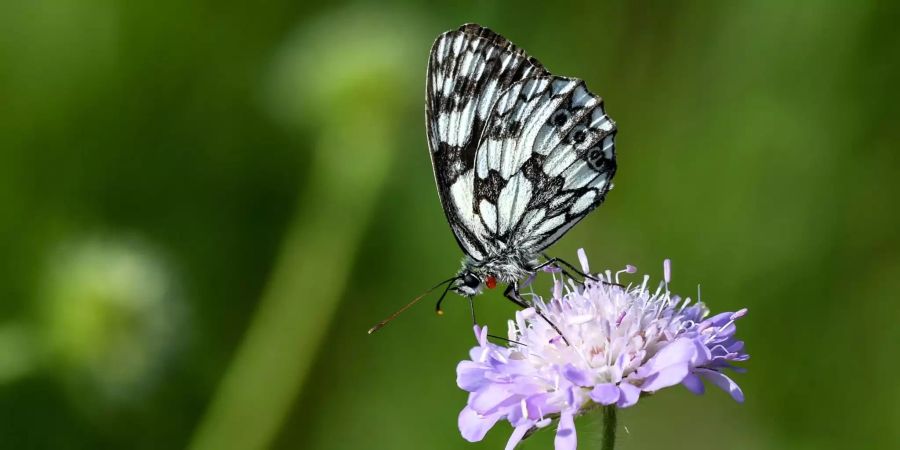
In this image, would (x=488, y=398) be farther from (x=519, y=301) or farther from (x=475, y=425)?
(x=519, y=301)

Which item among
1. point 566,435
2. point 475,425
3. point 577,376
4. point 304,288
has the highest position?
point 577,376

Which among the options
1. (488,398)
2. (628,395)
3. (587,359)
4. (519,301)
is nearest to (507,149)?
(519,301)

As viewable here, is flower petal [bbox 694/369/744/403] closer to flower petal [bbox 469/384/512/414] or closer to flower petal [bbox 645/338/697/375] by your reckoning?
flower petal [bbox 645/338/697/375]

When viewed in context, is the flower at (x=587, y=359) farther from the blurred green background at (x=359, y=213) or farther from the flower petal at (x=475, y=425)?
the blurred green background at (x=359, y=213)

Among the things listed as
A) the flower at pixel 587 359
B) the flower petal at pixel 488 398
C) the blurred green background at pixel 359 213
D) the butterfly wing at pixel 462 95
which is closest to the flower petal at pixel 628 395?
the flower at pixel 587 359

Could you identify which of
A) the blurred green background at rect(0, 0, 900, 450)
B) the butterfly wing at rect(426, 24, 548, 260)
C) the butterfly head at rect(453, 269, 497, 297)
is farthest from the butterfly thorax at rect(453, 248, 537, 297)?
the blurred green background at rect(0, 0, 900, 450)
